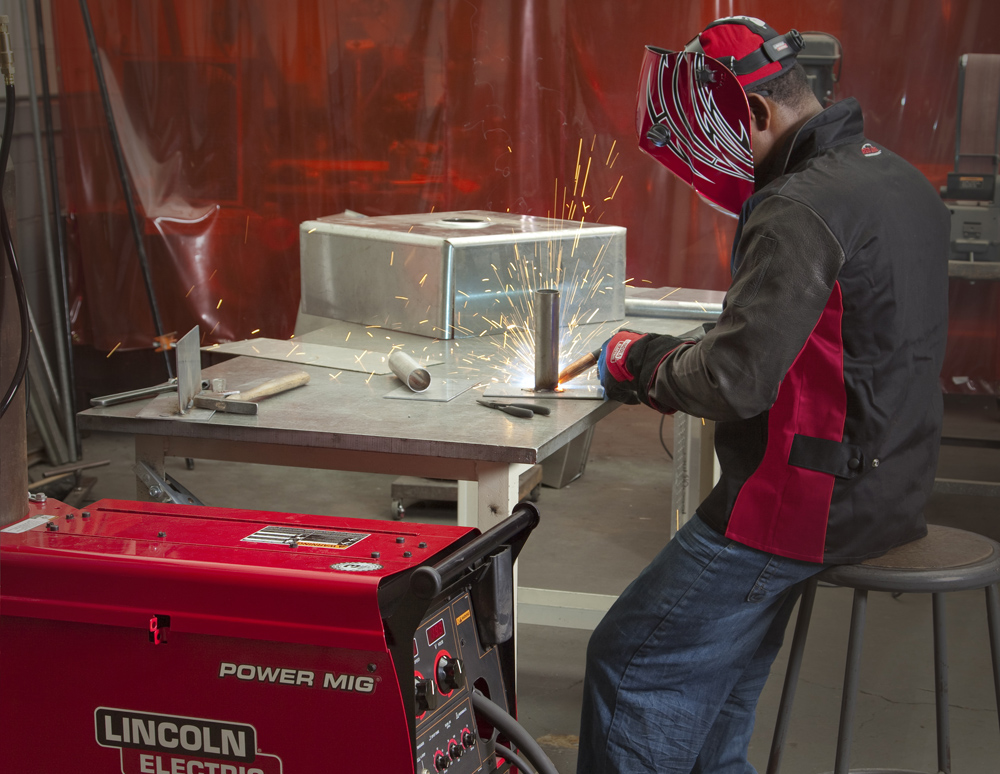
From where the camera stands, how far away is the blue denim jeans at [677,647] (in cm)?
169

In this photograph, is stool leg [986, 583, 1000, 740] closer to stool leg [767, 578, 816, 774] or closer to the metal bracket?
stool leg [767, 578, 816, 774]

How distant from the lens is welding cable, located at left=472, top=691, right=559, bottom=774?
148 cm

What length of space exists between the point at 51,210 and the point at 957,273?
3.88 meters

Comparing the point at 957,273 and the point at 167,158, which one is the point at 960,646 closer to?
the point at 957,273

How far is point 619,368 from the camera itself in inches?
73.9

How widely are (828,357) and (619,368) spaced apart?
1.36ft

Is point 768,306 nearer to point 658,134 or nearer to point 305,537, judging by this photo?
point 658,134

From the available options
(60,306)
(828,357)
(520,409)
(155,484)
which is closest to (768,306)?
(828,357)

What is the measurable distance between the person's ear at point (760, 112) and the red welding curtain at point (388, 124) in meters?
3.08

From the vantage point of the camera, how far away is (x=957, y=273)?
3.57m

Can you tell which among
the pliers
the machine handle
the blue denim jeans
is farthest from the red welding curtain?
the machine handle

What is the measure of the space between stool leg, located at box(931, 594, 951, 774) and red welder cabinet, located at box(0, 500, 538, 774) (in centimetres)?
85

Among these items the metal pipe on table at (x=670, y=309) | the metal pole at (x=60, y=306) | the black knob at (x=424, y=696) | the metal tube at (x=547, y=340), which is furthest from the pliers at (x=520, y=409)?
the metal pole at (x=60, y=306)

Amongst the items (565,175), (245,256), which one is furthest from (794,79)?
(245,256)
